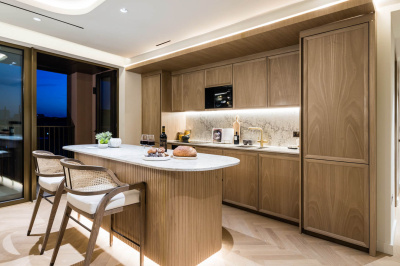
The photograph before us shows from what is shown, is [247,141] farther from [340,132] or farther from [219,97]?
[340,132]

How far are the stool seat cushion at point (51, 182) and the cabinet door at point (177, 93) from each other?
2.64m

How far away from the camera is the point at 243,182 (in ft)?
11.2

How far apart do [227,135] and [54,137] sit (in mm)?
4406

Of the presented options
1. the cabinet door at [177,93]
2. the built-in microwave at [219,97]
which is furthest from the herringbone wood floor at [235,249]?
the cabinet door at [177,93]

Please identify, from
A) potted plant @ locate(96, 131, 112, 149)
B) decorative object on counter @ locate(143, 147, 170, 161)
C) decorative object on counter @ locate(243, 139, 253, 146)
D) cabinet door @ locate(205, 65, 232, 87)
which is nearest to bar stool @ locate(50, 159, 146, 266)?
decorative object on counter @ locate(143, 147, 170, 161)

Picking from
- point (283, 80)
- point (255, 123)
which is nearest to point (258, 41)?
point (283, 80)

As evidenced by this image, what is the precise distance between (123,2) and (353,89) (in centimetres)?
277

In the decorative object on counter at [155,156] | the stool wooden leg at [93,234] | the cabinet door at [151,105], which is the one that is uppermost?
the cabinet door at [151,105]

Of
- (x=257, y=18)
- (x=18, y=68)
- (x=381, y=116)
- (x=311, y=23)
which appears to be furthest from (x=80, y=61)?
(x=381, y=116)

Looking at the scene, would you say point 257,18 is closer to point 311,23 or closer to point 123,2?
point 311,23

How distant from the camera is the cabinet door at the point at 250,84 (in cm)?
348

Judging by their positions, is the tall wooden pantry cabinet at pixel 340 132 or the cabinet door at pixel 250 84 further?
the cabinet door at pixel 250 84

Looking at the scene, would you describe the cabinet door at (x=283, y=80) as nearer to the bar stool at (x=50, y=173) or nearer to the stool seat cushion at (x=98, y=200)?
the stool seat cushion at (x=98, y=200)

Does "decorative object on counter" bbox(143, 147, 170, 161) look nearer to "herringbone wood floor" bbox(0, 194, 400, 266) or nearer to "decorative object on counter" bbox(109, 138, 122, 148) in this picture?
"herringbone wood floor" bbox(0, 194, 400, 266)
